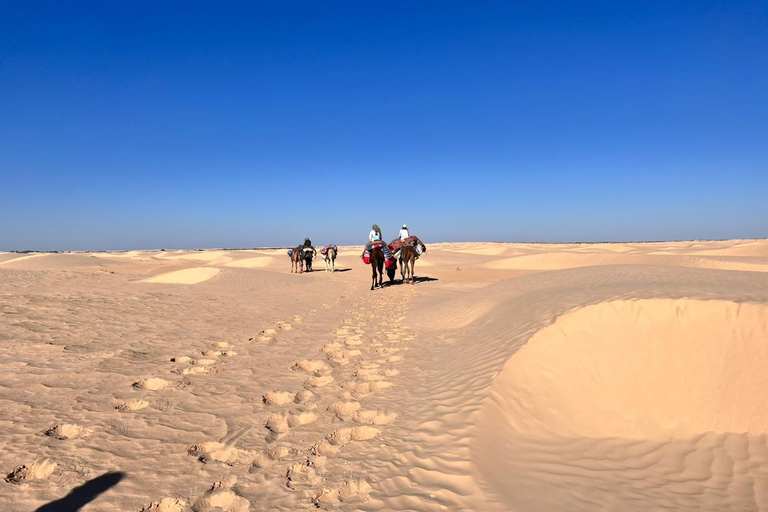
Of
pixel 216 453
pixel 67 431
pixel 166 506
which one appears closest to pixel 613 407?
pixel 216 453

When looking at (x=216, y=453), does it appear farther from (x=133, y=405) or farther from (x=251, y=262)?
(x=251, y=262)

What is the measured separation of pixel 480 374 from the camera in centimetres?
546

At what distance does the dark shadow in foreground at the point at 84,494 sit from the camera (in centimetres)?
282

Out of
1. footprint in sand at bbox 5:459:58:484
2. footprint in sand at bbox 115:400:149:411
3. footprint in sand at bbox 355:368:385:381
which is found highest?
footprint in sand at bbox 5:459:58:484

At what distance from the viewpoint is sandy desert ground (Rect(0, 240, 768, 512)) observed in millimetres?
3217

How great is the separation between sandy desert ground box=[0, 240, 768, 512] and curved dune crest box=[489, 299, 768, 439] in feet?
0.07

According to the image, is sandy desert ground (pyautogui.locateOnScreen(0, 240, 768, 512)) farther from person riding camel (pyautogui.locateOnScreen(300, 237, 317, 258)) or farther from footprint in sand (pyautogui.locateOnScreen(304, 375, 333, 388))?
person riding camel (pyautogui.locateOnScreen(300, 237, 317, 258))

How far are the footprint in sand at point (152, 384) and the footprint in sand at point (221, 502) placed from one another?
2.77 m

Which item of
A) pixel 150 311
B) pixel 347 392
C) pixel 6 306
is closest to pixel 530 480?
pixel 347 392

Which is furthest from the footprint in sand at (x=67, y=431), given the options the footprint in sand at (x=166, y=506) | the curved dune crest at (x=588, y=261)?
the curved dune crest at (x=588, y=261)

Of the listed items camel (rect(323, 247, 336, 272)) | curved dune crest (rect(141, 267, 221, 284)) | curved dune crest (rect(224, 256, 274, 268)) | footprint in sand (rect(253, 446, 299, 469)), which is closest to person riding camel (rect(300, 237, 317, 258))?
camel (rect(323, 247, 336, 272))

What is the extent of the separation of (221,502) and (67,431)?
7.09ft

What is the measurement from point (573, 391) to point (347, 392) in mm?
2954

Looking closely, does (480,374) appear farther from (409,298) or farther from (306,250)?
(306,250)
